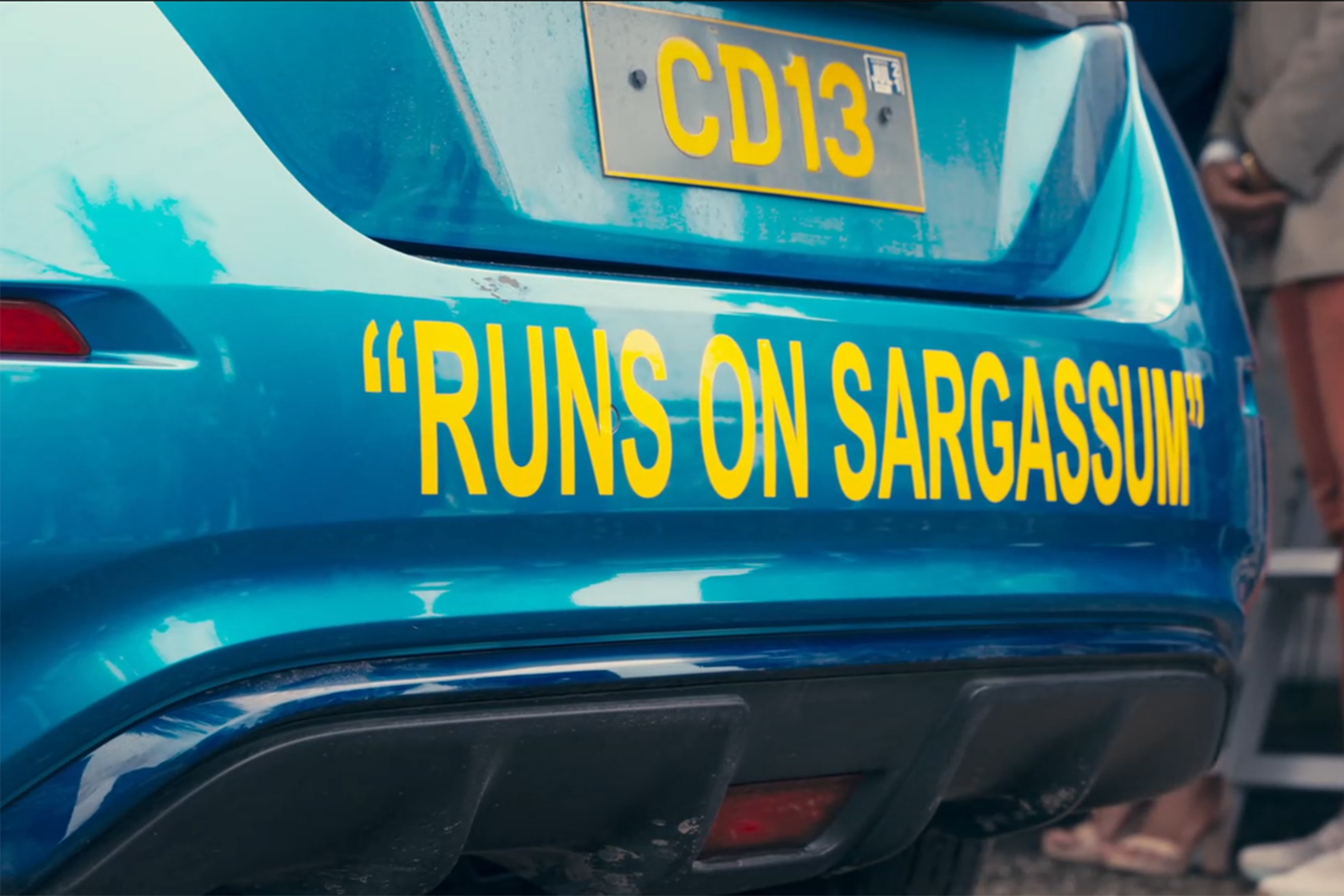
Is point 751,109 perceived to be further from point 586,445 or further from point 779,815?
point 779,815

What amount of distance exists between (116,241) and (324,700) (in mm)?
321

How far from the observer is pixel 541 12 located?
112 centimetres

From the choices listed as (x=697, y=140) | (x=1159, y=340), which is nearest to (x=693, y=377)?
(x=697, y=140)

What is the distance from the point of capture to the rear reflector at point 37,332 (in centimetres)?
89

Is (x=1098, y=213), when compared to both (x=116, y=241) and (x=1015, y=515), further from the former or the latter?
(x=116, y=241)

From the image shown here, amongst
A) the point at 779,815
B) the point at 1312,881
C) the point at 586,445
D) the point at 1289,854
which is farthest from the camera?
the point at 1289,854

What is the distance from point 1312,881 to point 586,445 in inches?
66.0

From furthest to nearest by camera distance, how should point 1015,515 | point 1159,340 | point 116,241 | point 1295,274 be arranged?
point 1295,274
point 1159,340
point 1015,515
point 116,241

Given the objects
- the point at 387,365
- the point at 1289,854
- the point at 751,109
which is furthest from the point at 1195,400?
the point at 1289,854

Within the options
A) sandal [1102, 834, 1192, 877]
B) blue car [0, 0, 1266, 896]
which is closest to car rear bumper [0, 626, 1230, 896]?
blue car [0, 0, 1266, 896]

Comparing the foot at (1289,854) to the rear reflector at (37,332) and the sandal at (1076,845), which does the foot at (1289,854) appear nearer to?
the sandal at (1076,845)

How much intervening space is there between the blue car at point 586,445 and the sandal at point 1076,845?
3.97 ft

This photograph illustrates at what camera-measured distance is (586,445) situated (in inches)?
41.0

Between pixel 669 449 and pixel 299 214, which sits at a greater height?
pixel 299 214
